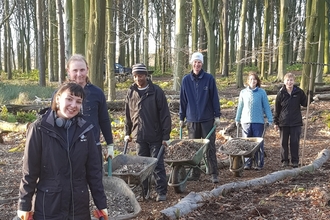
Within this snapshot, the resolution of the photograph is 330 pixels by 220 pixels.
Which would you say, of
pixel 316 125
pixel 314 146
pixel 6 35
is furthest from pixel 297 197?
pixel 6 35

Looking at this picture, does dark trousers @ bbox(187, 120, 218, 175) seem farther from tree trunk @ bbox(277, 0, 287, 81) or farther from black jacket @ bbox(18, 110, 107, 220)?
tree trunk @ bbox(277, 0, 287, 81)

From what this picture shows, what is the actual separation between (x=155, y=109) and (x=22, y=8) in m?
35.7

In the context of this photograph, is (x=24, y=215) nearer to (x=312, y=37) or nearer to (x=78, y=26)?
(x=78, y=26)

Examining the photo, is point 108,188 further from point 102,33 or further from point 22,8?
point 22,8

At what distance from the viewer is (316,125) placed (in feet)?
37.4

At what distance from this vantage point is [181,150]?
19.7 ft

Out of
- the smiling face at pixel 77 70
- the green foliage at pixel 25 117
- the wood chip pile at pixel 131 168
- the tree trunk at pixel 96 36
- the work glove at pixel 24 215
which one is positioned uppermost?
the tree trunk at pixel 96 36

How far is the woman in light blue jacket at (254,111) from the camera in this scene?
24.6 ft

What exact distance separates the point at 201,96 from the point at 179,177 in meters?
1.33

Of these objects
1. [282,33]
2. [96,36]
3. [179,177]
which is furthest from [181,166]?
[282,33]

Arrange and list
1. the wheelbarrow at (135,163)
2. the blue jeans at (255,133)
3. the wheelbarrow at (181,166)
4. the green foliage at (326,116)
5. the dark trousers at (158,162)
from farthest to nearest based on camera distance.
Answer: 1. the green foliage at (326,116)
2. the blue jeans at (255,133)
3. the wheelbarrow at (181,166)
4. the dark trousers at (158,162)
5. the wheelbarrow at (135,163)

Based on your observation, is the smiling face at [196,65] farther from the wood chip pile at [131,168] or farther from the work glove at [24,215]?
the work glove at [24,215]

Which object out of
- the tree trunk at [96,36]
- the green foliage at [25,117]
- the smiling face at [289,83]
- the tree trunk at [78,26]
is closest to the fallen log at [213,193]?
the smiling face at [289,83]

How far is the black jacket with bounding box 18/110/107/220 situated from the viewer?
287cm
